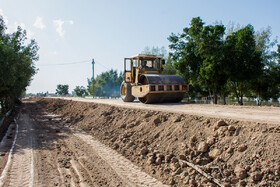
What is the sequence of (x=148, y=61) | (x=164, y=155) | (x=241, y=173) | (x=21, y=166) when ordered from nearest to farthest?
(x=241, y=173) → (x=164, y=155) → (x=21, y=166) → (x=148, y=61)

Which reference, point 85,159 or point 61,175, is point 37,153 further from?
point 61,175

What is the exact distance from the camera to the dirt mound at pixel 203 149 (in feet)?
15.0

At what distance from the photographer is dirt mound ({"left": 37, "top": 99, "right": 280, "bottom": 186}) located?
4.57 m

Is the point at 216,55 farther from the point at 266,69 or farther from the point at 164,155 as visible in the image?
the point at 164,155

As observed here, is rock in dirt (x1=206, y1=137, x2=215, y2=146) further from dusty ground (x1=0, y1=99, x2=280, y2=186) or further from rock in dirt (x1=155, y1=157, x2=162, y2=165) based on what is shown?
rock in dirt (x1=155, y1=157, x2=162, y2=165)

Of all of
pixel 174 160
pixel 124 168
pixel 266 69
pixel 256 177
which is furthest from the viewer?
pixel 266 69

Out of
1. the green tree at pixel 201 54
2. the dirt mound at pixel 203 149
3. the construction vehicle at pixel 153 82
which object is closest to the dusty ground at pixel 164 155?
the dirt mound at pixel 203 149

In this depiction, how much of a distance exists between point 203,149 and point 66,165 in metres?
3.98

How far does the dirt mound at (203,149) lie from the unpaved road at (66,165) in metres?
0.50

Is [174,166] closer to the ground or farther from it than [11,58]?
closer to the ground

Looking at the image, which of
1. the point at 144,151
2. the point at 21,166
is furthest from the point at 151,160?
the point at 21,166

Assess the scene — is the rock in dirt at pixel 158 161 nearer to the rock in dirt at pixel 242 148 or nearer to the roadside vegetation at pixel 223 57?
the rock in dirt at pixel 242 148

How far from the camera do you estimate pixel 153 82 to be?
13.1 m

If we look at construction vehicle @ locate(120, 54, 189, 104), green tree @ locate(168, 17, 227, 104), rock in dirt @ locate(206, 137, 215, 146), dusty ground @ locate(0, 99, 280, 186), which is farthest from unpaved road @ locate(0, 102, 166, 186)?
green tree @ locate(168, 17, 227, 104)
